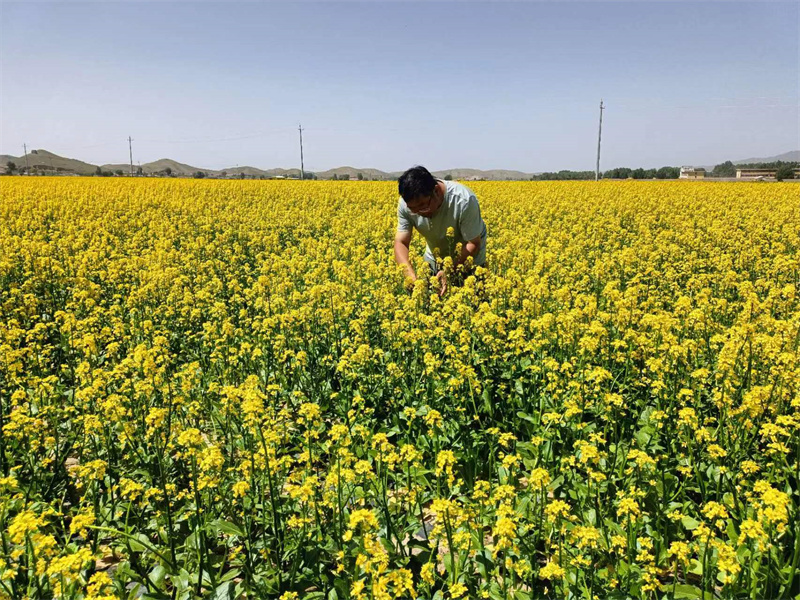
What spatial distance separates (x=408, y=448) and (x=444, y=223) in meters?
4.21

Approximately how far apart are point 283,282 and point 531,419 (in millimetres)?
3932

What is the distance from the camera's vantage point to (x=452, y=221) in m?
6.42

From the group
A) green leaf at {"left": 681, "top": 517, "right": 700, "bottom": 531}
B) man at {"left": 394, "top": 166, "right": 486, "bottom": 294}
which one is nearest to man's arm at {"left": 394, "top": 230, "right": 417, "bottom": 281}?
man at {"left": 394, "top": 166, "right": 486, "bottom": 294}

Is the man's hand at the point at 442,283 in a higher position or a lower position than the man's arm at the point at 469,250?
lower

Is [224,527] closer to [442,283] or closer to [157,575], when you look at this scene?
[157,575]

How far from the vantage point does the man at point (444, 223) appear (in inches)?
232

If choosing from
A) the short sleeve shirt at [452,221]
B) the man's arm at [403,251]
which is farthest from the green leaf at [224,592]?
the short sleeve shirt at [452,221]

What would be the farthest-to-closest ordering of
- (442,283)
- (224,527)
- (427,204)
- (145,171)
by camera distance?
(145,171) → (442,283) → (427,204) → (224,527)

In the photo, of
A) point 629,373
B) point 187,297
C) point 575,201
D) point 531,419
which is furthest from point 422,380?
point 575,201

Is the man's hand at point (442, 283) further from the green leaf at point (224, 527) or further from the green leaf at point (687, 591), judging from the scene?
the green leaf at point (687, 591)

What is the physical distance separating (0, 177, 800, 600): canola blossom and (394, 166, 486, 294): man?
53 cm

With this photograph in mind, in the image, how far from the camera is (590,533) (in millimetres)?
2312

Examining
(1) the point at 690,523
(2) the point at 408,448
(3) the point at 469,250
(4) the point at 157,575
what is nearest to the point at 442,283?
(3) the point at 469,250

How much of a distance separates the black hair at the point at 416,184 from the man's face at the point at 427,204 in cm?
→ 7
